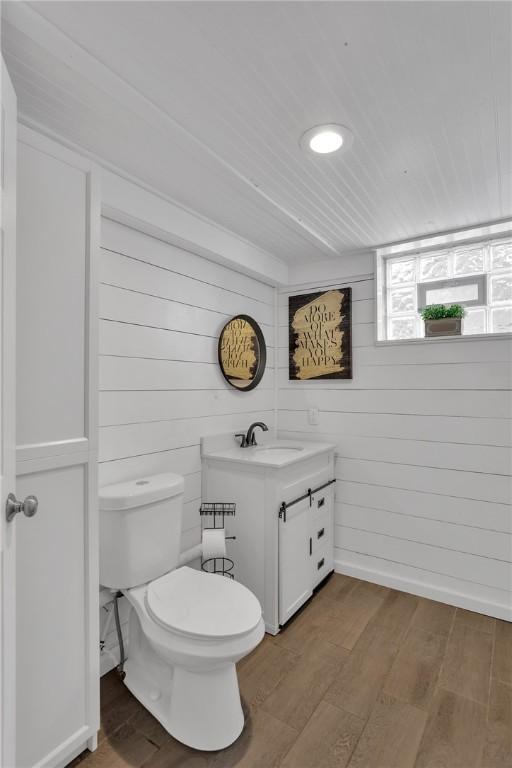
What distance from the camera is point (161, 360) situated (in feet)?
6.86

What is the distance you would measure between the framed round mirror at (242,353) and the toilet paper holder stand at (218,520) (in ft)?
2.45

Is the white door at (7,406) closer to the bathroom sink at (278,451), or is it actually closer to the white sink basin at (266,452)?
the white sink basin at (266,452)

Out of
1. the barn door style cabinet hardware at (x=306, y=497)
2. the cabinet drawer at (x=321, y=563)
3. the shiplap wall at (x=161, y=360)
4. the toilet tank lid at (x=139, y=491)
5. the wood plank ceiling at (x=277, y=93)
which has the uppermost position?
the wood plank ceiling at (x=277, y=93)

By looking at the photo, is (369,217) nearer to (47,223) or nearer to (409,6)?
(409,6)

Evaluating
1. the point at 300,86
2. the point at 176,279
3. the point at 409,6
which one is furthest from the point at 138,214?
the point at 409,6

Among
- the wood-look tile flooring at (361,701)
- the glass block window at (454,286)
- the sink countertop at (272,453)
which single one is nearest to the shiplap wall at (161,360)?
the sink countertop at (272,453)

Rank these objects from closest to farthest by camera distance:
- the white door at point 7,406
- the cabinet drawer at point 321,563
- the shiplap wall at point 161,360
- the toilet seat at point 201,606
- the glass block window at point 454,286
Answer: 1. the white door at point 7,406
2. the toilet seat at point 201,606
3. the shiplap wall at point 161,360
4. the glass block window at point 454,286
5. the cabinet drawer at point 321,563

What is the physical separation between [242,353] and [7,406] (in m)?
Answer: 1.77

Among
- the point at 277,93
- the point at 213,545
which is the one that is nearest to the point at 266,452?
the point at 213,545

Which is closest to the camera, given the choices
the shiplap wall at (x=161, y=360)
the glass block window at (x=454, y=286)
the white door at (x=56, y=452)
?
the white door at (x=56, y=452)

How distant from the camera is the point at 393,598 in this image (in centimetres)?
243

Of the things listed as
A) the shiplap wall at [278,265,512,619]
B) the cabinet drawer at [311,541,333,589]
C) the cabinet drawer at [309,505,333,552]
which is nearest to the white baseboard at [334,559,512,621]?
the shiplap wall at [278,265,512,619]

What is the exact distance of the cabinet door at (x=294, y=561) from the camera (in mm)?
2092

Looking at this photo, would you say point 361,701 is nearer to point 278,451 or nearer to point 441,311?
point 278,451
